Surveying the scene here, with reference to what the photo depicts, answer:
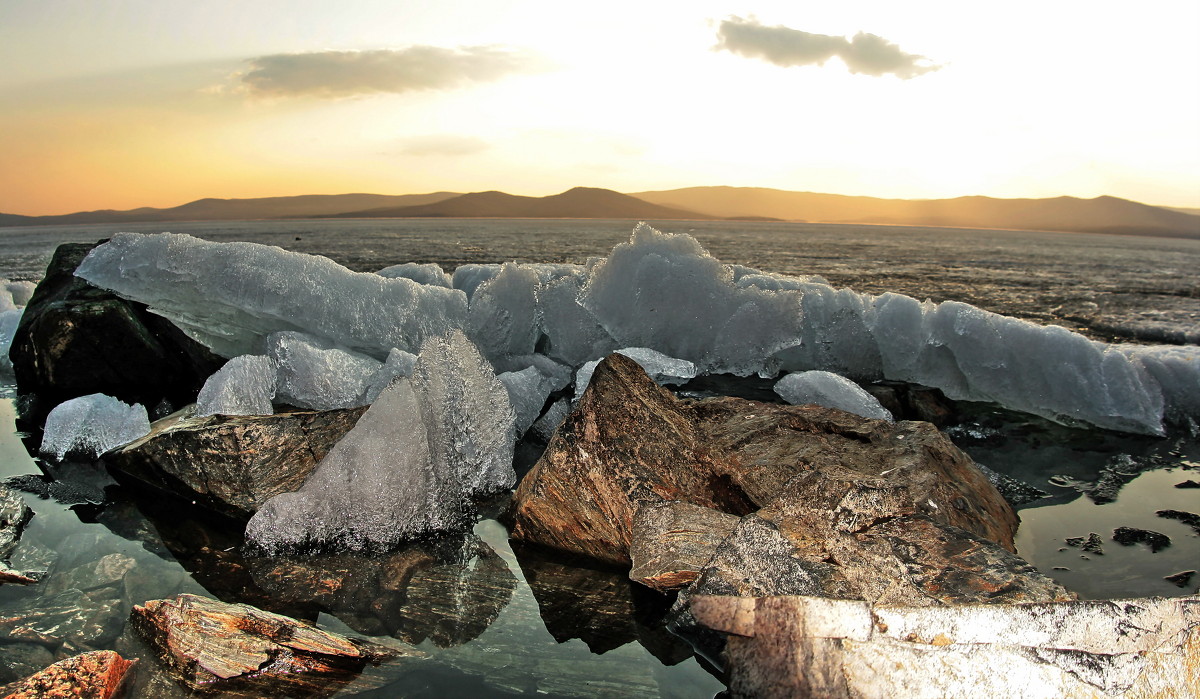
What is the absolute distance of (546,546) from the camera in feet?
10.6

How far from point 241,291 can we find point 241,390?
4.41ft

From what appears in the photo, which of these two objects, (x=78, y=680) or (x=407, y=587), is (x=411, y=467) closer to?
(x=407, y=587)

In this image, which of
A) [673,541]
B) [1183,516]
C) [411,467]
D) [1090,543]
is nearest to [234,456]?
[411,467]

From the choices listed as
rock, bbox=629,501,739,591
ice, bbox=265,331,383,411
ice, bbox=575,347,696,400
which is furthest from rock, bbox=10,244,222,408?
rock, bbox=629,501,739,591

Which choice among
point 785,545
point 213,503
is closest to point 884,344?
point 785,545

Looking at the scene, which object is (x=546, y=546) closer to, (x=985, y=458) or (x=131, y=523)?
(x=131, y=523)

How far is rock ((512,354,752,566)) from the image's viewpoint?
316cm

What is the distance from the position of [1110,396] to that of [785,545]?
176 inches

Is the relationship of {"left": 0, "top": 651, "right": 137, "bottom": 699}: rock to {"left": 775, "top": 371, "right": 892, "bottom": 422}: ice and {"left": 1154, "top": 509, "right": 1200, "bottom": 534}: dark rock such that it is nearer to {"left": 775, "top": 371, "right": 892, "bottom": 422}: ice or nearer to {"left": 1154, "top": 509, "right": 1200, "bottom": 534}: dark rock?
{"left": 775, "top": 371, "right": 892, "bottom": 422}: ice

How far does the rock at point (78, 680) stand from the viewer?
2.08 meters

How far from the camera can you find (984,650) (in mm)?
1968

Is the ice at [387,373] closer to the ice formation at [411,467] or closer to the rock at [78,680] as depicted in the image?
the ice formation at [411,467]

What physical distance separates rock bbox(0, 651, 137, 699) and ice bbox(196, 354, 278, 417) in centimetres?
200

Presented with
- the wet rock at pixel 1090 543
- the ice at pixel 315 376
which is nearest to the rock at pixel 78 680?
the ice at pixel 315 376
